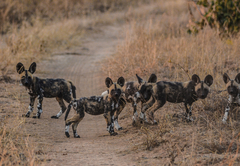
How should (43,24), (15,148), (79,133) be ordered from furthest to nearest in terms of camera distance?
(43,24) → (79,133) → (15,148)

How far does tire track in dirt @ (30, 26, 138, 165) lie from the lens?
4.56 metres

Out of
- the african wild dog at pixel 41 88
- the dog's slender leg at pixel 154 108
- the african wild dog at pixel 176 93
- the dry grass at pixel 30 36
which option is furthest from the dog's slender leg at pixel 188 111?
the dry grass at pixel 30 36

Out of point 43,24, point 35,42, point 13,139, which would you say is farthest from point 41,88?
point 43,24

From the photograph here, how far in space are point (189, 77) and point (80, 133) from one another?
2405mm

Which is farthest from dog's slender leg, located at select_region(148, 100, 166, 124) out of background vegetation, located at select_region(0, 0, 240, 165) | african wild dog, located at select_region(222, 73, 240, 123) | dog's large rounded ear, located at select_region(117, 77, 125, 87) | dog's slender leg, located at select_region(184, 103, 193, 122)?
african wild dog, located at select_region(222, 73, 240, 123)

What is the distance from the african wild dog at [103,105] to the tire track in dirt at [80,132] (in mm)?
229

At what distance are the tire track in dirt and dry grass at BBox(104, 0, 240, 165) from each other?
524mm

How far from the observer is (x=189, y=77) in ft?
22.0

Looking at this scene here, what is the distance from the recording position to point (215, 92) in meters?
6.43

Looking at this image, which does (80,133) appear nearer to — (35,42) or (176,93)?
(176,93)

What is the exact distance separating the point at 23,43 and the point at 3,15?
16.6 feet

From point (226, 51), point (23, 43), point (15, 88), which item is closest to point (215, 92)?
point (226, 51)

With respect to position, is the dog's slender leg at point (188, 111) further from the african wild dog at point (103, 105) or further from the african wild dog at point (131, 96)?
the african wild dog at point (103, 105)

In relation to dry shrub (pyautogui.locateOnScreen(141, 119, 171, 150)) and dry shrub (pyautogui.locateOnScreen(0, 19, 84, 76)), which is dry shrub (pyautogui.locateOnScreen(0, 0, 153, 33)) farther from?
dry shrub (pyautogui.locateOnScreen(141, 119, 171, 150))
